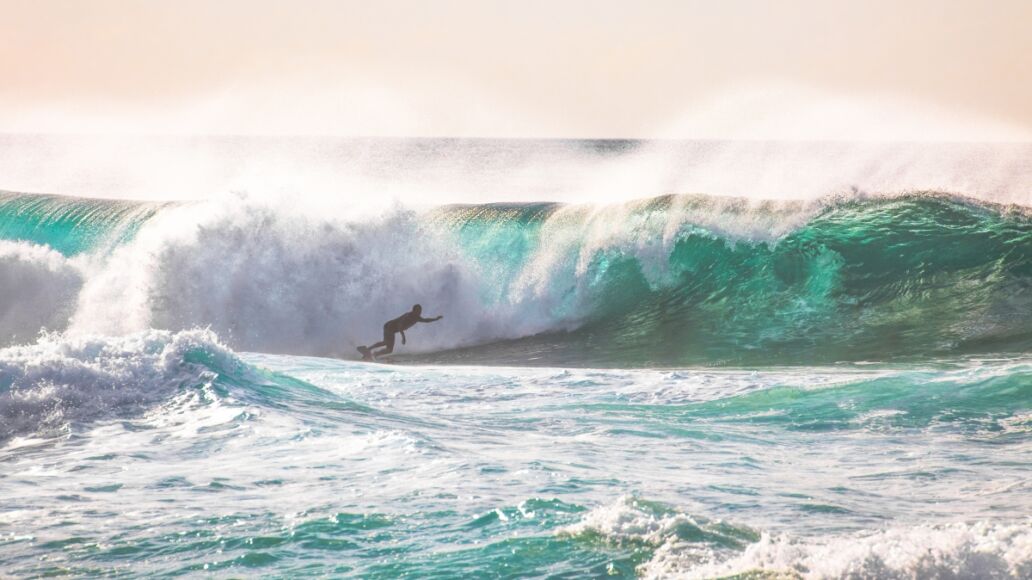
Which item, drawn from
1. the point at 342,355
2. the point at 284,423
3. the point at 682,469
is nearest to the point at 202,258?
the point at 342,355

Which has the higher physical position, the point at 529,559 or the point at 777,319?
the point at 777,319

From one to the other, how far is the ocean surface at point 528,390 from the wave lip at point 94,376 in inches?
1.2

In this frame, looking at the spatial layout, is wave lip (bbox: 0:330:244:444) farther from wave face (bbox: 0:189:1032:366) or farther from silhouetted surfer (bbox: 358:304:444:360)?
wave face (bbox: 0:189:1032:366)

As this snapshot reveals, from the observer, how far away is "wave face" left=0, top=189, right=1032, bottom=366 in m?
17.2

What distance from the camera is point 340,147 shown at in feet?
290

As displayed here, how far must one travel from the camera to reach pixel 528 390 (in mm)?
12211

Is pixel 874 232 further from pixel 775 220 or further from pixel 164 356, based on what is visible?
pixel 164 356

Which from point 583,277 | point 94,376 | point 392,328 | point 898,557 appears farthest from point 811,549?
point 583,277

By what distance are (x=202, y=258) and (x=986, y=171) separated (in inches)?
561

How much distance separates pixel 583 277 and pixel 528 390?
7994 mm

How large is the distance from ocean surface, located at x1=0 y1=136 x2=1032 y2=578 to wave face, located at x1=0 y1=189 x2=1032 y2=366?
6 cm

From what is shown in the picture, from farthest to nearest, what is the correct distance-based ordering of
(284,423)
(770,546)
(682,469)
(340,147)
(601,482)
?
(340,147) → (284,423) → (682,469) → (601,482) → (770,546)

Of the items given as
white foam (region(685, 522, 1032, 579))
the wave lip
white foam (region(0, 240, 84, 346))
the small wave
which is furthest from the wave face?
white foam (region(685, 522, 1032, 579))

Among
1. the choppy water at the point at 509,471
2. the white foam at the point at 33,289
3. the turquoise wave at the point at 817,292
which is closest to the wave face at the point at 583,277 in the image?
the turquoise wave at the point at 817,292
